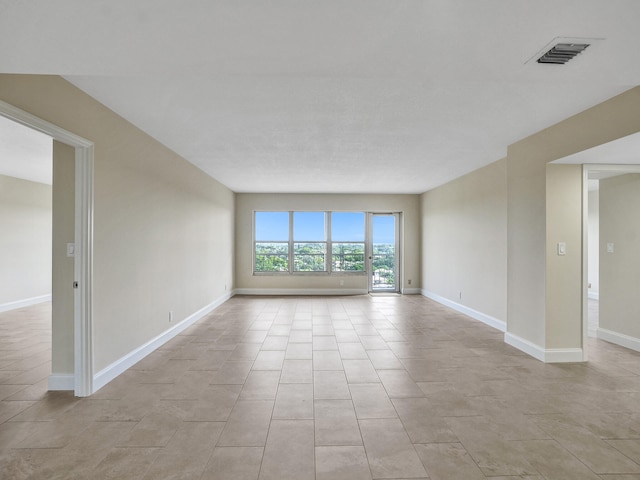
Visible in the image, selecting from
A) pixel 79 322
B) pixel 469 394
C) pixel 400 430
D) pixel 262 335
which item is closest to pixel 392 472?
pixel 400 430

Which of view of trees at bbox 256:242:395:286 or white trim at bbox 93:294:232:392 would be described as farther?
view of trees at bbox 256:242:395:286

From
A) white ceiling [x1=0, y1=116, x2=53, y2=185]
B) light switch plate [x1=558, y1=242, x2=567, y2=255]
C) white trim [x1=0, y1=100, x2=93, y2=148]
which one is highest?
white ceiling [x1=0, y1=116, x2=53, y2=185]

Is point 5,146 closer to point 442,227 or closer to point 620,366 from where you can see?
point 442,227

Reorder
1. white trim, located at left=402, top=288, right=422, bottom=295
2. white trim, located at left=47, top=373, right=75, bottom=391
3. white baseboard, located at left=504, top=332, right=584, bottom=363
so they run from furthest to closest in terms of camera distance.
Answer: white trim, located at left=402, top=288, right=422, bottom=295 → white baseboard, located at left=504, top=332, right=584, bottom=363 → white trim, located at left=47, top=373, right=75, bottom=391

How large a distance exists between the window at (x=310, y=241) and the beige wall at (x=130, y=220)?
120 inches

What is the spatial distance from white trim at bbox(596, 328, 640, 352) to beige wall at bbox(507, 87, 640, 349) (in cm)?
112

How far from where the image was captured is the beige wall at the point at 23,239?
6254 millimetres

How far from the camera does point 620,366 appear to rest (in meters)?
3.45

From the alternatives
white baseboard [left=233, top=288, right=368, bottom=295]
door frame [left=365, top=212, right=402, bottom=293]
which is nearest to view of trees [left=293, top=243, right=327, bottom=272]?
white baseboard [left=233, top=288, right=368, bottom=295]

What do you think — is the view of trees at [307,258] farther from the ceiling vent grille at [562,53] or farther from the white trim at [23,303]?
the ceiling vent grille at [562,53]

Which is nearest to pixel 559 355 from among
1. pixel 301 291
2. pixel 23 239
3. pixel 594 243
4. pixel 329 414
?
pixel 329 414

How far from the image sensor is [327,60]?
1905 mm

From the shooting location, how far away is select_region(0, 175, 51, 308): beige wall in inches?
246

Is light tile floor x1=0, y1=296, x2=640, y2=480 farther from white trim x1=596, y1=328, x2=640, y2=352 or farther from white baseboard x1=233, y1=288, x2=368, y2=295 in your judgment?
white baseboard x1=233, y1=288, x2=368, y2=295
